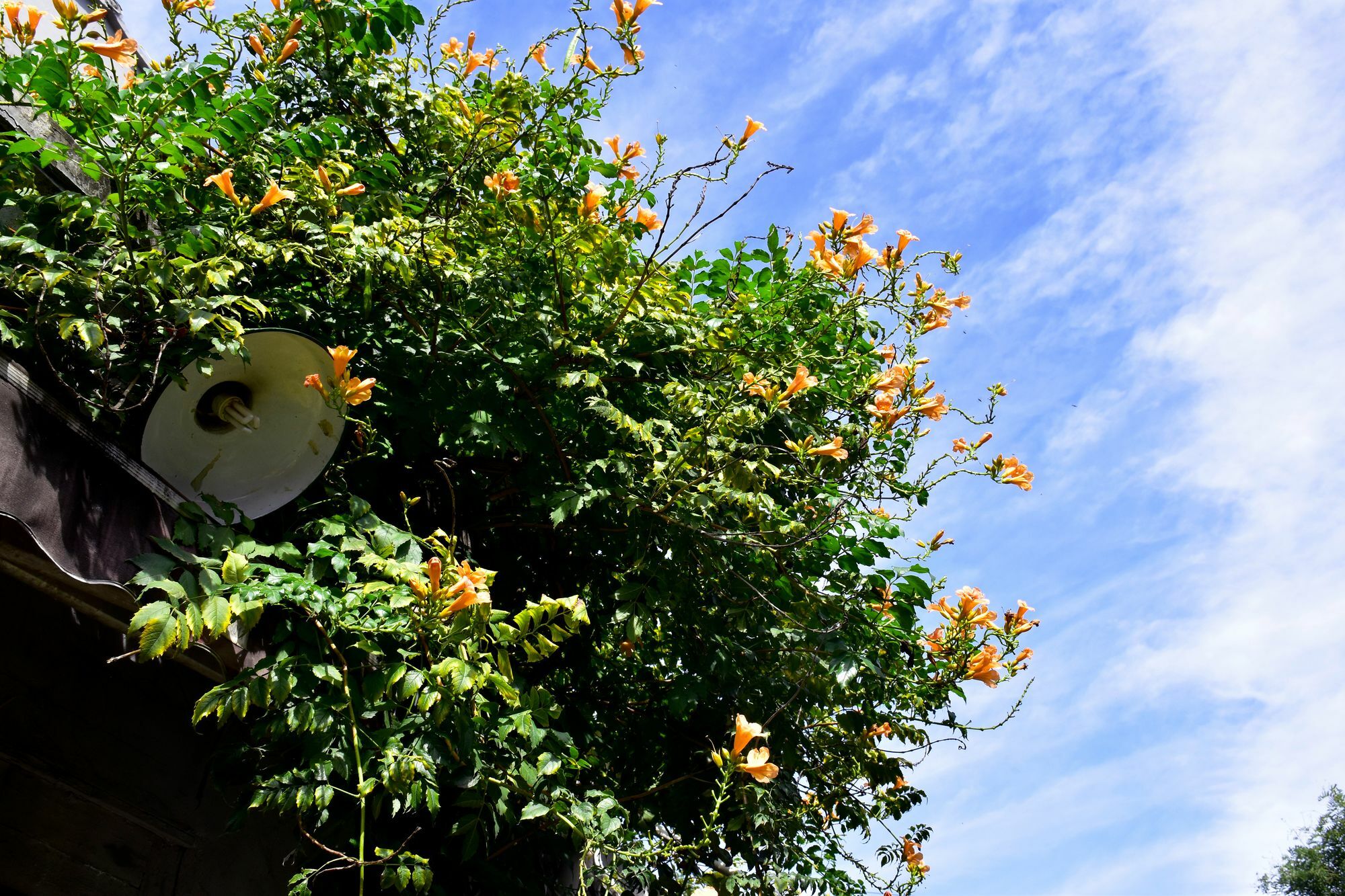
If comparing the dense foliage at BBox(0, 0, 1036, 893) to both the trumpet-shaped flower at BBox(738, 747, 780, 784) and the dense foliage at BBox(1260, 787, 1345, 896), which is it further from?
the dense foliage at BBox(1260, 787, 1345, 896)

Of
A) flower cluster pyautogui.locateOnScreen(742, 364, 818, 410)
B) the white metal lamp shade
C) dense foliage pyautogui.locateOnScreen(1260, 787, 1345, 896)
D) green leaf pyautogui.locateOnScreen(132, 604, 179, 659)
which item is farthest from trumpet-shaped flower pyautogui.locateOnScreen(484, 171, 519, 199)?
dense foliage pyautogui.locateOnScreen(1260, 787, 1345, 896)

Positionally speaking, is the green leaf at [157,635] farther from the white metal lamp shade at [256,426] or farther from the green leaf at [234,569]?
the white metal lamp shade at [256,426]

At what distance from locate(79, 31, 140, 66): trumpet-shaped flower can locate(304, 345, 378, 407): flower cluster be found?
3.18ft

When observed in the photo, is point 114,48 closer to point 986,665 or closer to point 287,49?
point 287,49

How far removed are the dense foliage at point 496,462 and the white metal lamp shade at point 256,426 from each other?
0.37ft

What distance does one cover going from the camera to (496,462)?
146 inches

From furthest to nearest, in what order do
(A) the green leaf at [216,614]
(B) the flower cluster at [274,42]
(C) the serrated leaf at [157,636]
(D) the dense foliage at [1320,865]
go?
(D) the dense foliage at [1320,865] < (B) the flower cluster at [274,42] < (A) the green leaf at [216,614] < (C) the serrated leaf at [157,636]

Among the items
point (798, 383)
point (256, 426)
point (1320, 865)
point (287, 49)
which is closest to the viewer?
point (256, 426)

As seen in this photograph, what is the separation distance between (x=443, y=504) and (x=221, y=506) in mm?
1305

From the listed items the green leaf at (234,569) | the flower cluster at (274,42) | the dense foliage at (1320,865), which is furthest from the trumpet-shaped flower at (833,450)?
the dense foliage at (1320,865)

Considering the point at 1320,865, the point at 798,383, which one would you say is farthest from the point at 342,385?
the point at 1320,865

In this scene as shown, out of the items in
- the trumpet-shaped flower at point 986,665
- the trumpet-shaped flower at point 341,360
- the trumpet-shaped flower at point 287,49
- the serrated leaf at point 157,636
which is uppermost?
the trumpet-shaped flower at point 287,49

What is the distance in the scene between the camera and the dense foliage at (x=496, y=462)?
2412 mm

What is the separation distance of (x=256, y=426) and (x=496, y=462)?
1073 mm
